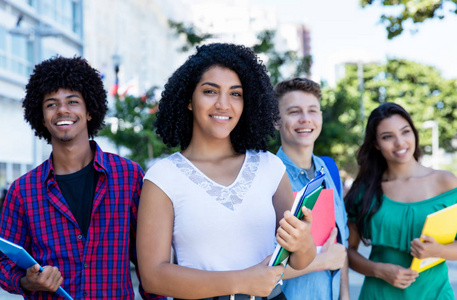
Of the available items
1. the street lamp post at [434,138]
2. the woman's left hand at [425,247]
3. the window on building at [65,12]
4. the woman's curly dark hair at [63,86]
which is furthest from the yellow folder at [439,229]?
the street lamp post at [434,138]

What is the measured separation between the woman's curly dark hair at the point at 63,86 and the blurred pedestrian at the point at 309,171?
3.30 ft

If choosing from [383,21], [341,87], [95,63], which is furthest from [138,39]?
[383,21]

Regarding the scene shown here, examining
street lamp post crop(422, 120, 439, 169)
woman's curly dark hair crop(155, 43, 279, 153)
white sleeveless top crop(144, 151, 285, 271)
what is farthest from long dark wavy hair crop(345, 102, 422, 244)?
street lamp post crop(422, 120, 439, 169)

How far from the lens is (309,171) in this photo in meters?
3.36

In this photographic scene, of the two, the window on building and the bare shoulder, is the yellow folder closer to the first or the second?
the bare shoulder

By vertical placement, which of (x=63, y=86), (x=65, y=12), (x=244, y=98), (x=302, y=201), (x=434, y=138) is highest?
(x=65, y=12)

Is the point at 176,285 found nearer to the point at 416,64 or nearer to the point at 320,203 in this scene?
the point at 320,203

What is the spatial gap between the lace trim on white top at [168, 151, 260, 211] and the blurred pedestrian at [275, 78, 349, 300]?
2.61 feet

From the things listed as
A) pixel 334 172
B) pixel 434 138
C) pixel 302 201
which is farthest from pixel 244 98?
pixel 434 138

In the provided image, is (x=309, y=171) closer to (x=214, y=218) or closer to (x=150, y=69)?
(x=214, y=218)

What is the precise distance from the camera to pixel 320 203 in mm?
2904

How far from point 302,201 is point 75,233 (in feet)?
4.19

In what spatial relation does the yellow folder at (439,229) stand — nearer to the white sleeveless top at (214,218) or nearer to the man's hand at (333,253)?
the man's hand at (333,253)

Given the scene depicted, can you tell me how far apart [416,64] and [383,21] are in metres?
34.4
